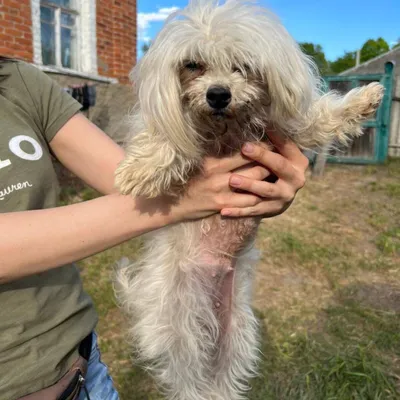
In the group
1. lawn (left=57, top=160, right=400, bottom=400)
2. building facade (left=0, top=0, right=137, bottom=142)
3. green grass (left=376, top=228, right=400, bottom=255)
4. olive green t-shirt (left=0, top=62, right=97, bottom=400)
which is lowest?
lawn (left=57, top=160, right=400, bottom=400)

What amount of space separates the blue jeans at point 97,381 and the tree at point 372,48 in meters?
28.0

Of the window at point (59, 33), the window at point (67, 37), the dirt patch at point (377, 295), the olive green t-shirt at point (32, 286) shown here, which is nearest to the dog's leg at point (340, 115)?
the olive green t-shirt at point (32, 286)

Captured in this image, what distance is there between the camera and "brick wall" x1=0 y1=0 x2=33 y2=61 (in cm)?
484

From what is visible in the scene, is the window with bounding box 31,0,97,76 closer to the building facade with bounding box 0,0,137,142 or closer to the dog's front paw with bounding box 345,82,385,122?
the building facade with bounding box 0,0,137,142

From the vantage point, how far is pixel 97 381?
59.3 inches

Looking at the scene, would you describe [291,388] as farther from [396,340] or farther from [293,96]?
[293,96]

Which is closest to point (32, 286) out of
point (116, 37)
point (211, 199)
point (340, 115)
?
point (211, 199)

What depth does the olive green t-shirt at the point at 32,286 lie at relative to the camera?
123 cm

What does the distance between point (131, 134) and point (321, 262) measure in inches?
124

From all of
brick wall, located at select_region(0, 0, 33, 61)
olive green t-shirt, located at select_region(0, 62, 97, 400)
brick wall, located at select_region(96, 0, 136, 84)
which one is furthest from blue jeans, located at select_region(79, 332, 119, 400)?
brick wall, located at select_region(96, 0, 136, 84)

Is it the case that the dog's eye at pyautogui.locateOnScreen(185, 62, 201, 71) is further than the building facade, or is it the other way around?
the building facade

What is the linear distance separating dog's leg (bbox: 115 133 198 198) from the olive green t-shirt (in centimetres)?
23

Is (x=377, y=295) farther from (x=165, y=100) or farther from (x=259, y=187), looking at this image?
(x=165, y=100)

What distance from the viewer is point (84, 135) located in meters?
1.55
